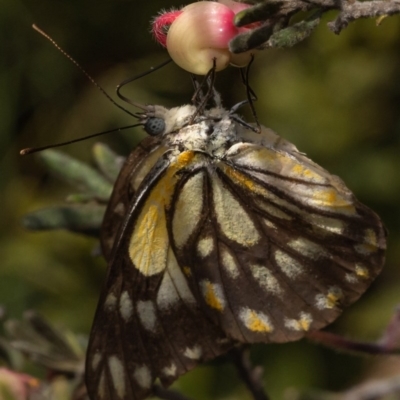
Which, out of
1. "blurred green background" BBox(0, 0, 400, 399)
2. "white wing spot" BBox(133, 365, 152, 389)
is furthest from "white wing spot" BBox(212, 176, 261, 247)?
"blurred green background" BBox(0, 0, 400, 399)

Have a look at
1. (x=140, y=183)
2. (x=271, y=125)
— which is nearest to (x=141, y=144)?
(x=140, y=183)

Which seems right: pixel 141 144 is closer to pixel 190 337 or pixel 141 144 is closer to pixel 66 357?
pixel 190 337

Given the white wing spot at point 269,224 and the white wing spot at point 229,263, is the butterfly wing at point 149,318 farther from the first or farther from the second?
the white wing spot at point 269,224

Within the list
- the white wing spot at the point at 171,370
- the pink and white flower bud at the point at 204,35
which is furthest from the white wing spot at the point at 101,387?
the pink and white flower bud at the point at 204,35

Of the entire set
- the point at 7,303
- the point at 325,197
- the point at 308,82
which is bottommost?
the point at 7,303

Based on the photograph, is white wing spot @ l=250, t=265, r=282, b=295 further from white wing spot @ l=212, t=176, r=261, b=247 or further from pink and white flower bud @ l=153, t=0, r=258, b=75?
pink and white flower bud @ l=153, t=0, r=258, b=75

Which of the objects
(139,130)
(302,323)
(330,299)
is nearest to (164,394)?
(302,323)

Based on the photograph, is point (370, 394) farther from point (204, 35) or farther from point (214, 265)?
point (204, 35)
